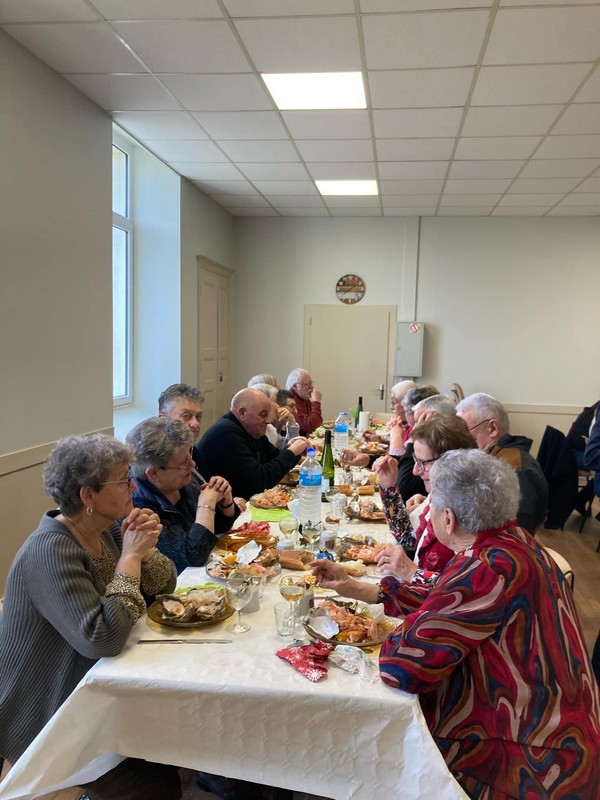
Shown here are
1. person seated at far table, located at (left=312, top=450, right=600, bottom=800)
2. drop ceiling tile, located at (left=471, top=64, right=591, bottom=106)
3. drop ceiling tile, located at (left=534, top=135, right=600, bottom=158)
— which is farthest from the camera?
drop ceiling tile, located at (left=534, top=135, right=600, bottom=158)

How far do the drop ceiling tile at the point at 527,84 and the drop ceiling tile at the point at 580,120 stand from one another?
202 millimetres

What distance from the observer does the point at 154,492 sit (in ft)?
6.93

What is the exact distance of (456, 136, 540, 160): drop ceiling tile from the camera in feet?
14.4

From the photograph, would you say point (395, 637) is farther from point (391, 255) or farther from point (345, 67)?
point (391, 255)

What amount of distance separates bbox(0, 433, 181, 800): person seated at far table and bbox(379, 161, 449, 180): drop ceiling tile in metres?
4.24

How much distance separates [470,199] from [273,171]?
2.22 meters

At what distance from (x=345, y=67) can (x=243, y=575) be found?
2904mm

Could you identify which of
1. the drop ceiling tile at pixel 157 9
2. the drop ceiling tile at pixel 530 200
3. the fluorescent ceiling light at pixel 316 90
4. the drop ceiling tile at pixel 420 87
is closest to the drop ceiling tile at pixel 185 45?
the drop ceiling tile at pixel 157 9

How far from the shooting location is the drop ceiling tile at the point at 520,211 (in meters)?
6.55

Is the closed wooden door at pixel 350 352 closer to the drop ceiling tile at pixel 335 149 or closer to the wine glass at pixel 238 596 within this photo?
the drop ceiling tile at pixel 335 149

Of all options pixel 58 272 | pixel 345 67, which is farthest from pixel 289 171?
pixel 58 272

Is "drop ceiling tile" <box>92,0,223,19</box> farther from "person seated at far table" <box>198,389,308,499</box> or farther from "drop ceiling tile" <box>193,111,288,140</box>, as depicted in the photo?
"person seated at far table" <box>198,389,308,499</box>

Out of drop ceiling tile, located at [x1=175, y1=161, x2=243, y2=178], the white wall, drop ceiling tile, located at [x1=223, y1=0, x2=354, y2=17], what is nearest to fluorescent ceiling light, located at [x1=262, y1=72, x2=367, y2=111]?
drop ceiling tile, located at [x1=223, y1=0, x2=354, y2=17]

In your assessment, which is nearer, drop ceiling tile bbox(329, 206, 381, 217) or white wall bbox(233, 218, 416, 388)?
drop ceiling tile bbox(329, 206, 381, 217)
